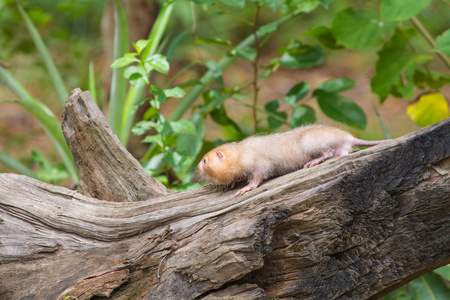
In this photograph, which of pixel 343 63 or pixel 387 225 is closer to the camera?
pixel 387 225

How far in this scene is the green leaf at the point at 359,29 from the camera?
3961 millimetres

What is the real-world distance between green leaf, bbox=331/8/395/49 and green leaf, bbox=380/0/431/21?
0.42 meters

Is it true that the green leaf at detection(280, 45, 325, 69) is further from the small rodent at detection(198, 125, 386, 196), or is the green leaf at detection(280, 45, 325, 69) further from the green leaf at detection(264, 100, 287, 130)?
the small rodent at detection(198, 125, 386, 196)

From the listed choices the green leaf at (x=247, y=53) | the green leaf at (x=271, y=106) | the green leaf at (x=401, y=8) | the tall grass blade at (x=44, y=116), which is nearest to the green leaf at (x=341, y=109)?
the green leaf at (x=271, y=106)

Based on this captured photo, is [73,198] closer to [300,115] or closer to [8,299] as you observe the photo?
[8,299]

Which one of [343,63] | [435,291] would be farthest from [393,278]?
[343,63]

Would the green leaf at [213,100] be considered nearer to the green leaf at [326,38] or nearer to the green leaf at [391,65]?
the green leaf at [326,38]

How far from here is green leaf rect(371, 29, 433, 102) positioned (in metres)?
4.01

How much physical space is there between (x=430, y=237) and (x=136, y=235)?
1.53 meters

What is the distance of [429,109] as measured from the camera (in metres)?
3.86

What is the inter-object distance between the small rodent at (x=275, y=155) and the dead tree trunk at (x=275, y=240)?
161mm

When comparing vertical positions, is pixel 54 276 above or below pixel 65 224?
below

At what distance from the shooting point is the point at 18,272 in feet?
8.04

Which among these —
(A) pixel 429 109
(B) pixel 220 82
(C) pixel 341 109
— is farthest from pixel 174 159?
(A) pixel 429 109
